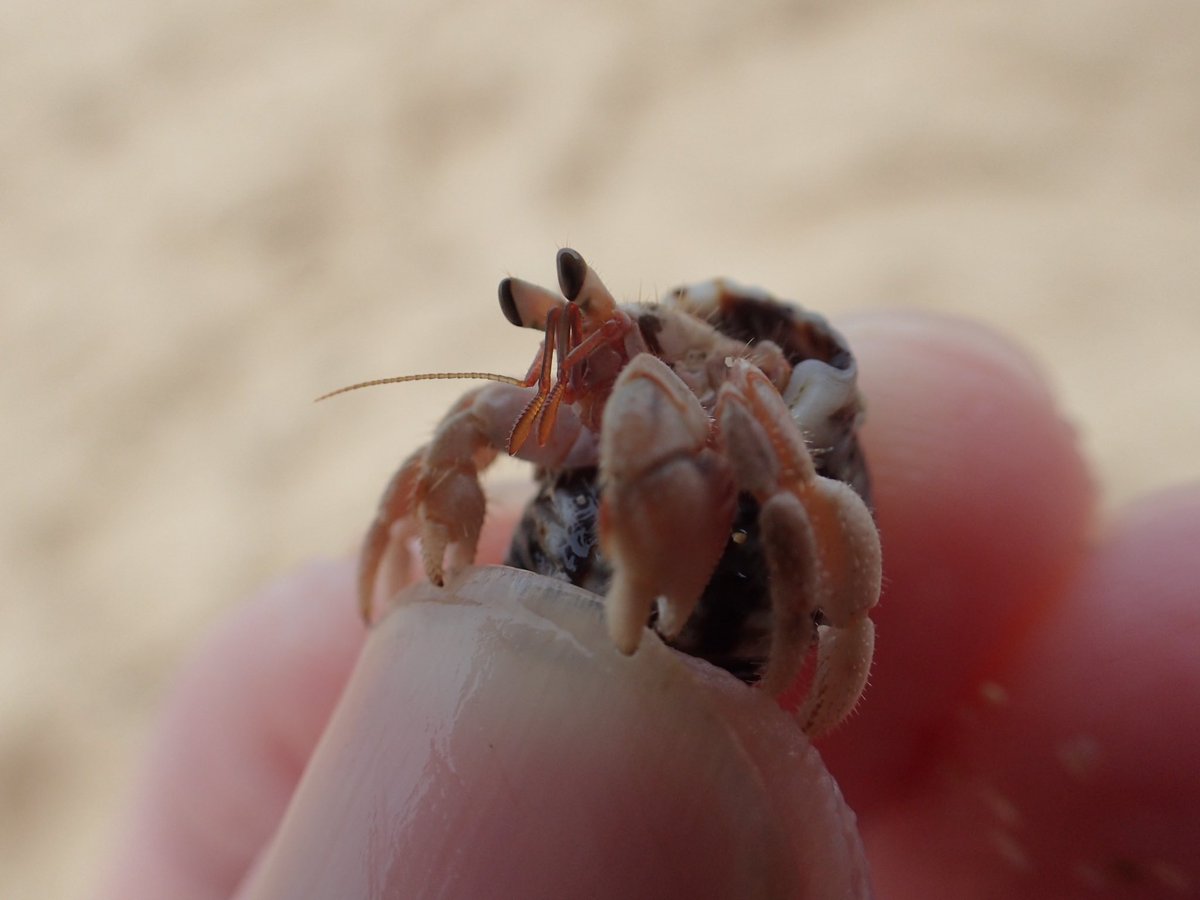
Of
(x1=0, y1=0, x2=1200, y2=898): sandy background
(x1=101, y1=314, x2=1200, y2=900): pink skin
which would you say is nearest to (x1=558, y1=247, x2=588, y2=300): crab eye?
(x1=101, y1=314, x2=1200, y2=900): pink skin

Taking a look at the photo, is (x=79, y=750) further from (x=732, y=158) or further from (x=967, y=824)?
(x=732, y=158)

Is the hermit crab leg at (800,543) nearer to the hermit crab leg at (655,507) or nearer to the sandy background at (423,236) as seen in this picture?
the hermit crab leg at (655,507)

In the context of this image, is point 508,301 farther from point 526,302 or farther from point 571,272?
point 571,272

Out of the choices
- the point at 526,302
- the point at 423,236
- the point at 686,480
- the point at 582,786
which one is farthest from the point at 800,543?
the point at 423,236

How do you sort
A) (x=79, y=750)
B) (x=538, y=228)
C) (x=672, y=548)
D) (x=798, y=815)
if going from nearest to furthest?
(x=672, y=548) < (x=798, y=815) < (x=79, y=750) < (x=538, y=228)

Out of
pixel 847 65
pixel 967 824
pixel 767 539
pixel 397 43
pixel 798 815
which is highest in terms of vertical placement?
pixel 397 43

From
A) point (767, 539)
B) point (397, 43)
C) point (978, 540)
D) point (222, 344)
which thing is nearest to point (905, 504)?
point (978, 540)

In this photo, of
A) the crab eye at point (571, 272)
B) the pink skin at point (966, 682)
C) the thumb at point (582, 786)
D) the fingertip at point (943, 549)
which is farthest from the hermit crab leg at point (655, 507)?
the fingertip at point (943, 549)

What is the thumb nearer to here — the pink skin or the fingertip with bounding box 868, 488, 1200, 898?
the pink skin
